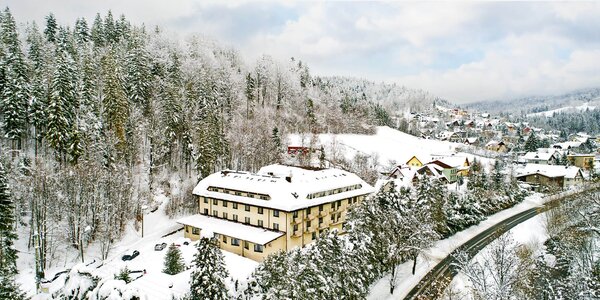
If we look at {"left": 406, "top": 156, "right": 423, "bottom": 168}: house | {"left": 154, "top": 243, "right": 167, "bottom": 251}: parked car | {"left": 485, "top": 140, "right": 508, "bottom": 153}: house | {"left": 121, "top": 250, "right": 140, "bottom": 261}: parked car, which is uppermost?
{"left": 485, "top": 140, "right": 508, "bottom": 153}: house

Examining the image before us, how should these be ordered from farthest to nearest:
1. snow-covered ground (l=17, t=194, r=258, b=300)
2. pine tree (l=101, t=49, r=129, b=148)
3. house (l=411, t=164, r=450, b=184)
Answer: house (l=411, t=164, r=450, b=184), pine tree (l=101, t=49, r=129, b=148), snow-covered ground (l=17, t=194, r=258, b=300)

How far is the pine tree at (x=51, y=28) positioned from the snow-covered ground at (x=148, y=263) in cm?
6906

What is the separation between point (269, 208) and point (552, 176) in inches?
2959

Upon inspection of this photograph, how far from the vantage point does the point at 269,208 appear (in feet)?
137

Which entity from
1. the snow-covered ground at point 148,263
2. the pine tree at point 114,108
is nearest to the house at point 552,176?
the snow-covered ground at point 148,263

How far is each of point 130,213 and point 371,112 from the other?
10876 cm

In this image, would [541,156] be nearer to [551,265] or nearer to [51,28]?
[551,265]

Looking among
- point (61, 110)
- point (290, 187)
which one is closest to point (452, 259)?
point (290, 187)

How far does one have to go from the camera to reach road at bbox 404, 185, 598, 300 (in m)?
35.4

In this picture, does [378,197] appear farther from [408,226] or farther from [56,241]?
[56,241]

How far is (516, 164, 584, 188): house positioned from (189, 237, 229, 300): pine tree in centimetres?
8388

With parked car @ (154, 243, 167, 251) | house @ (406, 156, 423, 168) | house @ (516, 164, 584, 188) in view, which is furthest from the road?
parked car @ (154, 243, 167, 251)

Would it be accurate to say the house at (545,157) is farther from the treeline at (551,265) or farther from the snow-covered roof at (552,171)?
the treeline at (551,265)

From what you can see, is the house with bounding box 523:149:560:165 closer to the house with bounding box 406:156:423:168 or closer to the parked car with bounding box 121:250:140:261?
the house with bounding box 406:156:423:168
